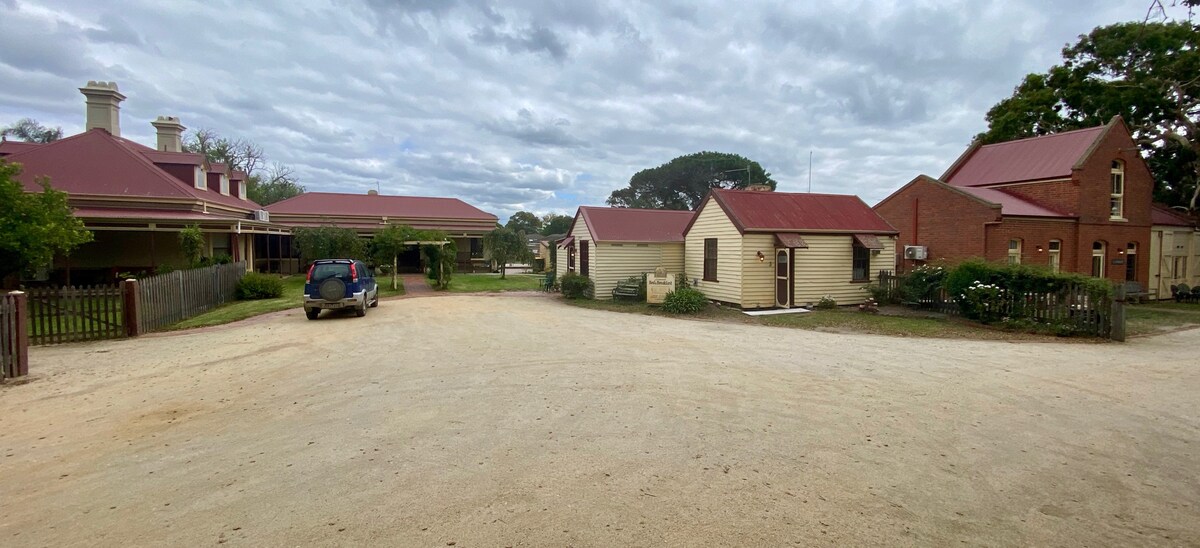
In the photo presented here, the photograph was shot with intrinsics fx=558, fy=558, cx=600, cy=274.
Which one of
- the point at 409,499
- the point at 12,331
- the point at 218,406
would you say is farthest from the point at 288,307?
the point at 409,499

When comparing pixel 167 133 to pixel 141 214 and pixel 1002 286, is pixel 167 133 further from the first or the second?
pixel 1002 286

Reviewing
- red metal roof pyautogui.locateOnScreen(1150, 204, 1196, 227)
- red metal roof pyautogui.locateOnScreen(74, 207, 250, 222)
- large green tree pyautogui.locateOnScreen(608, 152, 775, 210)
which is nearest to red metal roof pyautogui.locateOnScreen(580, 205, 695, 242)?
red metal roof pyautogui.locateOnScreen(74, 207, 250, 222)

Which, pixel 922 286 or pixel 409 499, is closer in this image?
pixel 409 499

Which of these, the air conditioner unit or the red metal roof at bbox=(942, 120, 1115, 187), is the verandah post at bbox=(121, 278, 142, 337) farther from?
the red metal roof at bbox=(942, 120, 1115, 187)

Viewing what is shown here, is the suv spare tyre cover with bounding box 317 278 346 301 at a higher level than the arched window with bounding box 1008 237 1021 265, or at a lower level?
lower

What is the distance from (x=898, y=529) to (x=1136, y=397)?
669 cm

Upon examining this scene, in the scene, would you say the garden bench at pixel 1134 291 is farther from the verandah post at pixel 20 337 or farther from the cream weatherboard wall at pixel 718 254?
the verandah post at pixel 20 337

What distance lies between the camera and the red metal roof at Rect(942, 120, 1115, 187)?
2402 cm

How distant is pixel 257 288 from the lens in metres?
20.9

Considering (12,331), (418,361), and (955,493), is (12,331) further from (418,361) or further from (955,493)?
(955,493)

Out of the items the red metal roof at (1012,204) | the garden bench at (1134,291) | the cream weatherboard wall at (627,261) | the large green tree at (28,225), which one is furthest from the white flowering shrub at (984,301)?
the large green tree at (28,225)

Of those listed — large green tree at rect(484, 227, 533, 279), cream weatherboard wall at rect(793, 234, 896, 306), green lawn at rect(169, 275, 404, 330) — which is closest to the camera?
green lawn at rect(169, 275, 404, 330)

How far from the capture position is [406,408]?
6680mm

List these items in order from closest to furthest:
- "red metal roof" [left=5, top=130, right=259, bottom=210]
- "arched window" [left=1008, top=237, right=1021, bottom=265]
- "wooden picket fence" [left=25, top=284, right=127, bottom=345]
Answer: "wooden picket fence" [left=25, top=284, right=127, bottom=345] < "arched window" [left=1008, top=237, right=1021, bottom=265] < "red metal roof" [left=5, top=130, right=259, bottom=210]
